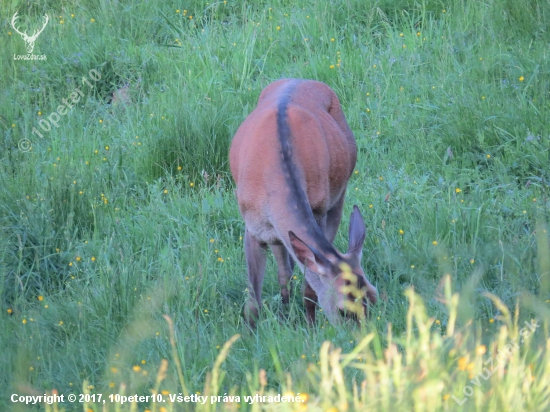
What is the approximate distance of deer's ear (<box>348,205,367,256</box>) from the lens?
4.64 metres

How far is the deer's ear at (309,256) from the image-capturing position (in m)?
4.48

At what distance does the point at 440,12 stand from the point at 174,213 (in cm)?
405

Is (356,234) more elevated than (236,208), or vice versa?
(356,234)

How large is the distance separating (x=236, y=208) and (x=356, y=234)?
1.67m

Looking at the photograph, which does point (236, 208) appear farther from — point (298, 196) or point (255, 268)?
point (298, 196)

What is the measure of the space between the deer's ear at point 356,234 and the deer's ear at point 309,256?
21 cm

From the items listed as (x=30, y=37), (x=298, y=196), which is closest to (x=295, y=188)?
(x=298, y=196)

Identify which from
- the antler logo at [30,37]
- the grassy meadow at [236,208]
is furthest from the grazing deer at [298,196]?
the antler logo at [30,37]

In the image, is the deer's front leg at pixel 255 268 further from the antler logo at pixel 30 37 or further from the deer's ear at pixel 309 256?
the antler logo at pixel 30 37

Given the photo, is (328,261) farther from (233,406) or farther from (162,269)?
(233,406)

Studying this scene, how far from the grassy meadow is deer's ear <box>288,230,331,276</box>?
0.29 m

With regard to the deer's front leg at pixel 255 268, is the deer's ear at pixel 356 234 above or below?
above

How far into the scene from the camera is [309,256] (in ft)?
15.0

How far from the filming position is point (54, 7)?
995 cm
